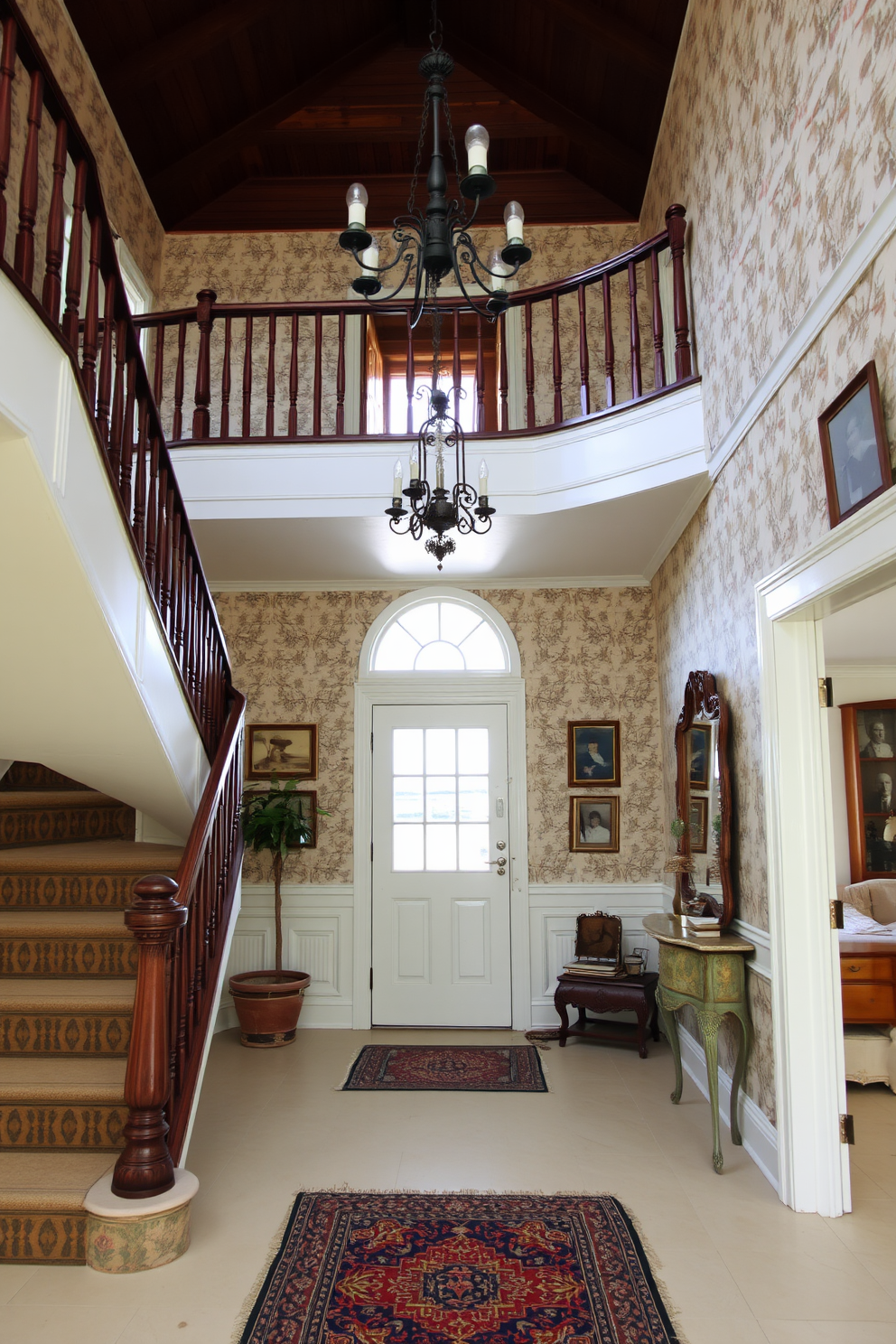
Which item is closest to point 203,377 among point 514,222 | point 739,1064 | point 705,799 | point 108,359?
point 108,359

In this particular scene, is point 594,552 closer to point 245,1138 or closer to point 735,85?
point 735,85

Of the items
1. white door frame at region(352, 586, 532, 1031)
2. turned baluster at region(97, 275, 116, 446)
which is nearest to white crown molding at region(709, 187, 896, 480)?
turned baluster at region(97, 275, 116, 446)

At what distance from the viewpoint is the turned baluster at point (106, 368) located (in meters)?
3.07

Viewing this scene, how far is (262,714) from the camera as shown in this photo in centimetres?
645

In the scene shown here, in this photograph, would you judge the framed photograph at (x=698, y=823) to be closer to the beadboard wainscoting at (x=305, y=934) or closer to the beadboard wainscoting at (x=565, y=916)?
the beadboard wainscoting at (x=565, y=916)

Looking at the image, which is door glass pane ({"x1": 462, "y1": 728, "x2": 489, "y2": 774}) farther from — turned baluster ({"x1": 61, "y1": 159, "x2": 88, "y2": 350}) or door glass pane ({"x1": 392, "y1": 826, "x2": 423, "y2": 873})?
turned baluster ({"x1": 61, "y1": 159, "x2": 88, "y2": 350})

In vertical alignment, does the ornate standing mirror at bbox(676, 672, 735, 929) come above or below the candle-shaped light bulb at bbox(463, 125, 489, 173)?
below

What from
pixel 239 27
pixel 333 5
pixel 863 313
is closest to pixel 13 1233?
pixel 863 313

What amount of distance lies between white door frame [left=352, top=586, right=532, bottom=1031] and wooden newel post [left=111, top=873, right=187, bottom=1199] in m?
3.10

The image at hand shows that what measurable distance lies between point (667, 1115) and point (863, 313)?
369cm

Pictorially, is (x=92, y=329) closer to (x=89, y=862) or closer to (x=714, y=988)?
(x=89, y=862)

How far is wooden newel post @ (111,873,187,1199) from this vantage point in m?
2.94

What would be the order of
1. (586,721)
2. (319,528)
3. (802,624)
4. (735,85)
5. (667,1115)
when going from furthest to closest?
1. (586,721)
2. (319,528)
3. (667,1115)
4. (735,85)
5. (802,624)

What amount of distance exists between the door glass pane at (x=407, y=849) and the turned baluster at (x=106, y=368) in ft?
12.7
